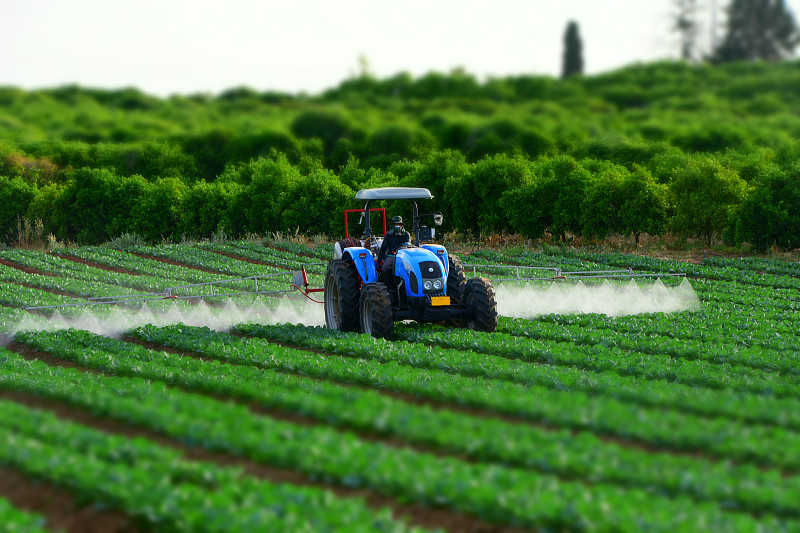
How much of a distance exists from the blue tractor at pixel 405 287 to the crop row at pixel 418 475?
15.8ft

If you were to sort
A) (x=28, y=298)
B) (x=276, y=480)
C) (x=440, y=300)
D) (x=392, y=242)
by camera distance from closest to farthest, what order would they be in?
(x=276, y=480) < (x=440, y=300) < (x=392, y=242) < (x=28, y=298)

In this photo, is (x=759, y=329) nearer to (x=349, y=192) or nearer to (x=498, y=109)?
(x=498, y=109)

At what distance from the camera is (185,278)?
2477 cm

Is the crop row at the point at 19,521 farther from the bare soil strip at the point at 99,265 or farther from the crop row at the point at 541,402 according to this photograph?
the bare soil strip at the point at 99,265

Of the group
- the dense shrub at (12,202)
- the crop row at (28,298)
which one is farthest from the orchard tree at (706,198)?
the dense shrub at (12,202)

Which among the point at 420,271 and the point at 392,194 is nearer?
the point at 420,271

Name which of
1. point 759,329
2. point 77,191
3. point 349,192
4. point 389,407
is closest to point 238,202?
point 349,192

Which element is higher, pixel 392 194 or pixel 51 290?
pixel 392 194

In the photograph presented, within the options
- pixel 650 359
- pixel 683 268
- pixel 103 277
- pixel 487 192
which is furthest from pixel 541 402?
pixel 487 192

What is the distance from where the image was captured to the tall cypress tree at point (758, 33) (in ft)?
118

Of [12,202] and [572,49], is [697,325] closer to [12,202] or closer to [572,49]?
[572,49]

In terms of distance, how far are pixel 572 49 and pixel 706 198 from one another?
48.7 ft

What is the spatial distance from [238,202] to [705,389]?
33.4m

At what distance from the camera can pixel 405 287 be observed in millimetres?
14016
